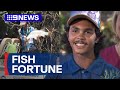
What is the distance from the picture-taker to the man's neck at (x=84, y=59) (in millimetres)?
9516

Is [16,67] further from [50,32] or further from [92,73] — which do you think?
[92,73]

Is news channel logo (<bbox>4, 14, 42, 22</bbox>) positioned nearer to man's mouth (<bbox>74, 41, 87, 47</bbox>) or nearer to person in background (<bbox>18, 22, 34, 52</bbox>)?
person in background (<bbox>18, 22, 34, 52</bbox>)

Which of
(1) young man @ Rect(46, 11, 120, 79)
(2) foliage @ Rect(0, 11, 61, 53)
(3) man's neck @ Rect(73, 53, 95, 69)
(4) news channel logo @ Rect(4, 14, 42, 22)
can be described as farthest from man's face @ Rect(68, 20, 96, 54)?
(4) news channel logo @ Rect(4, 14, 42, 22)

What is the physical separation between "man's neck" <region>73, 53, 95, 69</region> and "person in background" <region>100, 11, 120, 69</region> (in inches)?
9.8

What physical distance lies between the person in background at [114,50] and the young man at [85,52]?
0.37 ft

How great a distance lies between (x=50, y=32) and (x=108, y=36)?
1311mm

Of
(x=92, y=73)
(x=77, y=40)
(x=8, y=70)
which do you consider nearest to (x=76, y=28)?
(x=77, y=40)

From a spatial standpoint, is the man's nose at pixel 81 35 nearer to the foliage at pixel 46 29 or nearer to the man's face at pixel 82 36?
the man's face at pixel 82 36

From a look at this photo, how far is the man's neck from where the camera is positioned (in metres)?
9.52

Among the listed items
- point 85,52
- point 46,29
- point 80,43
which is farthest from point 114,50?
point 46,29

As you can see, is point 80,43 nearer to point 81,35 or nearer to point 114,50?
point 81,35

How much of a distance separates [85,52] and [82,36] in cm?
Result: 39

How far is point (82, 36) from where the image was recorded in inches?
368
